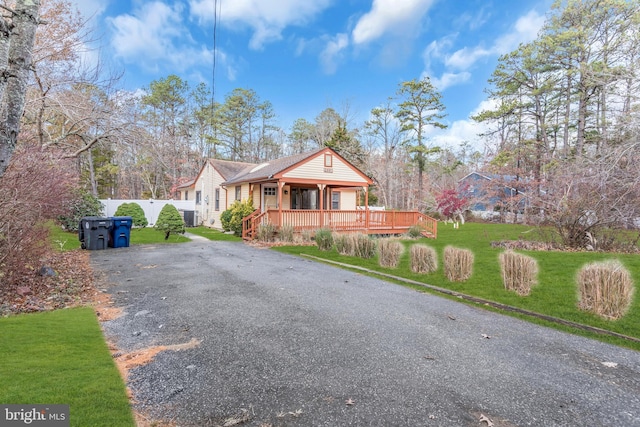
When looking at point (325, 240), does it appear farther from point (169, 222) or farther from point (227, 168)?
point (227, 168)

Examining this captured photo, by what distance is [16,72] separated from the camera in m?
3.14

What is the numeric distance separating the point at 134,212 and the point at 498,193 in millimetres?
26938

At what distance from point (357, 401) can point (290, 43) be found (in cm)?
2464

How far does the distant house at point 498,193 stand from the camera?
2405 centimetres

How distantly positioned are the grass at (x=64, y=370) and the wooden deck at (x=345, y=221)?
10.8 meters

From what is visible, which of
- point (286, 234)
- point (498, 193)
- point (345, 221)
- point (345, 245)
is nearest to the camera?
point (345, 245)

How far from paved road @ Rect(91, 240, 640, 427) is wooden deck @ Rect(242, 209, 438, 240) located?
8935 millimetres

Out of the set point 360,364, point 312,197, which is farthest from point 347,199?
point 360,364

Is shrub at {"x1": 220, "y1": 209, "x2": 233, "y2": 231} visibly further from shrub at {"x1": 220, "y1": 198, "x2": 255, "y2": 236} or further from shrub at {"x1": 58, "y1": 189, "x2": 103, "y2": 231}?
shrub at {"x1": 58, "y1": 189, "x2": 103, "y2": 231}

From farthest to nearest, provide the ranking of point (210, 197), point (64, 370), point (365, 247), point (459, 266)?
1. point (210, 197)
2. point (365, 247)
3. point (459, 266)
4. point (64, 370)

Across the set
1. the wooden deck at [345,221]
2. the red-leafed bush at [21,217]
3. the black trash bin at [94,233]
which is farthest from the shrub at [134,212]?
the red-leafed bush at [21,217]

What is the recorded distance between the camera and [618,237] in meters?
12.0

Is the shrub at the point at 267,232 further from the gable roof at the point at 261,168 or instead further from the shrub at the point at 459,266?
the shrub at the point at 459,266

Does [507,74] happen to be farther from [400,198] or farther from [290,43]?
[400,198]
